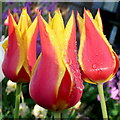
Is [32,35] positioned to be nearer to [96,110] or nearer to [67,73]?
[67,73]

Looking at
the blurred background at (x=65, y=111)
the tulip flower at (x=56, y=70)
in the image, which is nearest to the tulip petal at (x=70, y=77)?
the tulip flower at (x=56, y=70)

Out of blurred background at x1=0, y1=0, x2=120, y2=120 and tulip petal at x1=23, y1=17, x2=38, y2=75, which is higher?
tulip petal at x1=23, y1=17, x2=38, y2=75

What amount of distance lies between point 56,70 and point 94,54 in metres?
0.09

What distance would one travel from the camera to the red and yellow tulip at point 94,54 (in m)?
0.51

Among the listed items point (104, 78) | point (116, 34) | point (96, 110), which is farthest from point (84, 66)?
point (116, 34)

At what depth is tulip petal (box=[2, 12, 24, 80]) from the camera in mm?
507

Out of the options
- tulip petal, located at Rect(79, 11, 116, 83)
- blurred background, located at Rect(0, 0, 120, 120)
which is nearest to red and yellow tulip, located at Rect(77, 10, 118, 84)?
tulip petal, located at Rect(79, 11, 116, 83)

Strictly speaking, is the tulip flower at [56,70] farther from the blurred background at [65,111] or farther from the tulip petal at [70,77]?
the blurred background at [65,111]

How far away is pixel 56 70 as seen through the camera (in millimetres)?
448

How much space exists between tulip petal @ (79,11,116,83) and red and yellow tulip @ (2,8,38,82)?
72 mm

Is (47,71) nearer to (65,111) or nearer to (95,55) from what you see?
(95,55)

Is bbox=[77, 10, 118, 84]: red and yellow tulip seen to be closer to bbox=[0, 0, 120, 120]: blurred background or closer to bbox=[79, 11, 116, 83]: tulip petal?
bbox=[79, 11, 116, 83]: tulip petal

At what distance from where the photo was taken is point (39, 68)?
45 centimetres

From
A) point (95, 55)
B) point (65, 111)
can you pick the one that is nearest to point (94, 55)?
point (95, 55)
